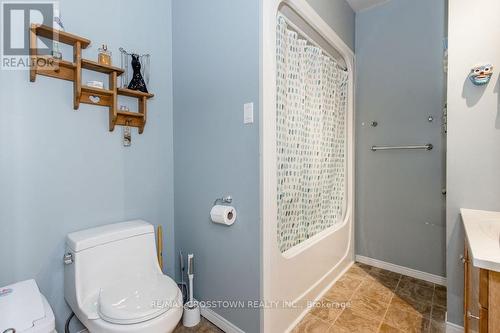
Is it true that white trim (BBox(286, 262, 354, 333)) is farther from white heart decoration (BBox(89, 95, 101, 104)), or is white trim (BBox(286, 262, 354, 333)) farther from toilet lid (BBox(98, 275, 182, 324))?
white heart decoration (BBox(89, 95, 101, 104))

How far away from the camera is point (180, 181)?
1.87 meters

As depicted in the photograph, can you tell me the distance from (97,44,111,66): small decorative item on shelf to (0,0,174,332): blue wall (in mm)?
59

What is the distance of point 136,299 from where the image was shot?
122 centimetres

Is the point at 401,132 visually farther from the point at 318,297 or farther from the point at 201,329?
the point at 201,329

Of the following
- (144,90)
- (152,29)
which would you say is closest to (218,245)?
(144,90)

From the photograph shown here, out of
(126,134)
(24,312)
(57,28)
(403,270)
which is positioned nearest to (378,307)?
(403,270)

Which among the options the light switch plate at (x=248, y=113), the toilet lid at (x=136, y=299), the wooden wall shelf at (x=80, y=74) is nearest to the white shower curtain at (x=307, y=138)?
the light switch plate at (x=248, y=113)

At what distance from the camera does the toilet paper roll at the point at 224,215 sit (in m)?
1.45

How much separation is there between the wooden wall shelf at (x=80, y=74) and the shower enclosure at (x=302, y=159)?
916 mm

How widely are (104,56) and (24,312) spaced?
1349mm

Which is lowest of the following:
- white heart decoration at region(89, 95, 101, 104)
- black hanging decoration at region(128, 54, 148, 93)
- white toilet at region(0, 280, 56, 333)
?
white toilet at region(0, 280, 56, 333)

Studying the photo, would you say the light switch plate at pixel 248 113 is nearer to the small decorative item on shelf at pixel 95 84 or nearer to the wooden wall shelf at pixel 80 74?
the wooden wall shelf at pixel 80 74

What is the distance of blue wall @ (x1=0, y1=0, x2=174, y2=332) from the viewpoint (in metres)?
1.24

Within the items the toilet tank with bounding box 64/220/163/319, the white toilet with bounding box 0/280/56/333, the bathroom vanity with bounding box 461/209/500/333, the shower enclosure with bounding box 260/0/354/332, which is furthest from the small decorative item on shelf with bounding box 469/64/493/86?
the white toilet with bounding box 0/280/56/333
